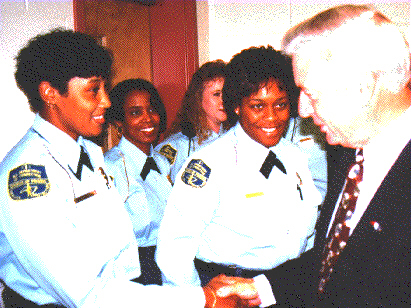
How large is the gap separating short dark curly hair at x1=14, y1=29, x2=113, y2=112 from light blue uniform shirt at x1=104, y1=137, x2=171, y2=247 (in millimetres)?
930

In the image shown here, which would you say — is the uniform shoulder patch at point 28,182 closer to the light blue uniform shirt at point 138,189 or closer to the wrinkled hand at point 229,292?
the wrinkled hand at point 229,292

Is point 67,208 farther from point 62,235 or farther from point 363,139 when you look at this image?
point 363,139

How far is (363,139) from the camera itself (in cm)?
116

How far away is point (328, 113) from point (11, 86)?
2.04 m

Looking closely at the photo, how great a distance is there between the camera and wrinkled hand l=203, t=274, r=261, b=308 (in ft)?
5.05

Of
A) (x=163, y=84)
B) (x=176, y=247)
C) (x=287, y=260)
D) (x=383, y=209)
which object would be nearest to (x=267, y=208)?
(x=287, y=260)

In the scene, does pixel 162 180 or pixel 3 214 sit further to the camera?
pixel 162 180

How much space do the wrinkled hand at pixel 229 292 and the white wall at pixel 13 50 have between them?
161 centimetres

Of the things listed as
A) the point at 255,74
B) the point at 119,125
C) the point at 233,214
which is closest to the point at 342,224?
the point at 233,214

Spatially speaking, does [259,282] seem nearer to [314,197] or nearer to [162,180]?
[314,197]

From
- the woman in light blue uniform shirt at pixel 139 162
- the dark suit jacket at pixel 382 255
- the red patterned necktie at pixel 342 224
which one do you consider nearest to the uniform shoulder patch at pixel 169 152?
the woman in light blue uniform shirt at pixel 139 162

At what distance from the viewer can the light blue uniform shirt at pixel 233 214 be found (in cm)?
155

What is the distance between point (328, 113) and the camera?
1174 mm

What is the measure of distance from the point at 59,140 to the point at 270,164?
3.23 feet
